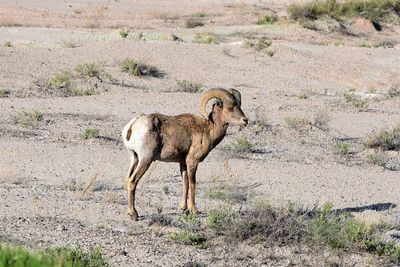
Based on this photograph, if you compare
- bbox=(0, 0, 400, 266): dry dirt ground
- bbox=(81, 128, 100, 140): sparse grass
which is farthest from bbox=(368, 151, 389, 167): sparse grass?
bbox=(81, 128, 100, 140): sparse grass

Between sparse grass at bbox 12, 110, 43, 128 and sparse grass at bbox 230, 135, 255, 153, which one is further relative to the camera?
sparse grass at bbox 12, 110, 43, 128

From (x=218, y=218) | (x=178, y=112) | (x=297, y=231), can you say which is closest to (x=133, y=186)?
(x=218, y=218)

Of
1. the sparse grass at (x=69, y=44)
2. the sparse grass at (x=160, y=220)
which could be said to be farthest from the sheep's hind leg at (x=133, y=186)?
the sparse grass at (x=69, y=44)

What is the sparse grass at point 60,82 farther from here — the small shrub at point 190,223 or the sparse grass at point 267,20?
the sparse grass at point 267,20

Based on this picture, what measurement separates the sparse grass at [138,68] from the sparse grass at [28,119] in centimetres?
716

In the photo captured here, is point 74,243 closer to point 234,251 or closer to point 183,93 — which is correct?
point 234,251

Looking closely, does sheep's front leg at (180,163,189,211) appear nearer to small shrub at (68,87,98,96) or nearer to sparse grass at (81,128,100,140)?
sparse grass at (81,128,100,140)

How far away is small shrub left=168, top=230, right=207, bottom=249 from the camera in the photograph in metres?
11.1

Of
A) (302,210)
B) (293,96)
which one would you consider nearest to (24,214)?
(302,210)

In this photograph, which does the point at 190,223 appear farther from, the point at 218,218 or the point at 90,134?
the point at 90,134

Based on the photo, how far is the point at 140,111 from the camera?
22453 mm

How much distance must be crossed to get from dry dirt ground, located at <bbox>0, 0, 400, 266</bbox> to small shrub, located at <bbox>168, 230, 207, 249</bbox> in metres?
0.10

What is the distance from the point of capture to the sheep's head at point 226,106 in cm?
1238

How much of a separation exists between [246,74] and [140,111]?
23.4ft
